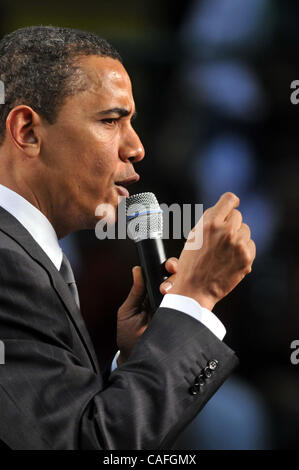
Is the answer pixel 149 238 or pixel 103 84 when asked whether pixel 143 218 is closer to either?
pixel 149 238

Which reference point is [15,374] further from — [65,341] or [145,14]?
[145,14]

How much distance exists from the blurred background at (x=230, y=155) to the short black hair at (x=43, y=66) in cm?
134

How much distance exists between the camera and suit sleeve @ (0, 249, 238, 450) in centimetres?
77

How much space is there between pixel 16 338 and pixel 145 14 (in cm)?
194

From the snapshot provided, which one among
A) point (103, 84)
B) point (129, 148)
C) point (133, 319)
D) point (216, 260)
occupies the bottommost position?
point (133, 319)

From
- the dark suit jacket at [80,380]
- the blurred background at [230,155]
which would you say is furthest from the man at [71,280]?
the blurred background at [230,155]

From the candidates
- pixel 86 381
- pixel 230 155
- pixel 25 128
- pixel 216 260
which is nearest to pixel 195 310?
pixel 216 260

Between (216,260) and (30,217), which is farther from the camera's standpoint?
(30,217)

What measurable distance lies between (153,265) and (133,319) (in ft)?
0.81

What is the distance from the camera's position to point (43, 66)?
3.43 feet

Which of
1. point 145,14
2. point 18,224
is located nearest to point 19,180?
point 18,224

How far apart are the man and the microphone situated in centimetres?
4

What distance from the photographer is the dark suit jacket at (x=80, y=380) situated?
774 mm

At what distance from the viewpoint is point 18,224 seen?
961 mm
